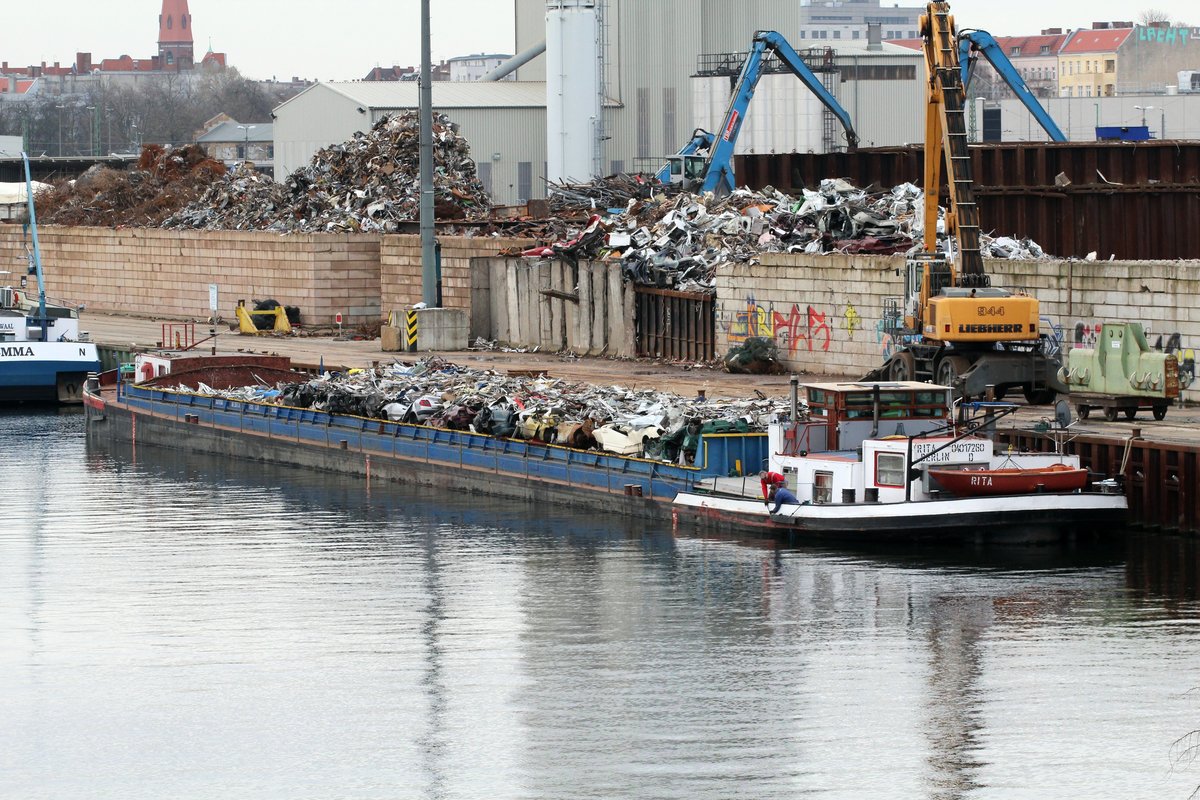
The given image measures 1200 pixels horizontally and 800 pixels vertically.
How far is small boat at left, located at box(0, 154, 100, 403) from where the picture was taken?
64438 millimetres

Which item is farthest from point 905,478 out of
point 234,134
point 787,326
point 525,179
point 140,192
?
point 234,134

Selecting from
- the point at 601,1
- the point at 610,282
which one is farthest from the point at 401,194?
the point at 610,282

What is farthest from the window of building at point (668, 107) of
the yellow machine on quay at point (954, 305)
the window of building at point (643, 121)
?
the yellow machine on quay at point (954, 305)

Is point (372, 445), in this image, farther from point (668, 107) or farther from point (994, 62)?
point (668, 107)

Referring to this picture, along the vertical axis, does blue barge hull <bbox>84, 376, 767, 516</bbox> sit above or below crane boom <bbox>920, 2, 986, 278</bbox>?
below

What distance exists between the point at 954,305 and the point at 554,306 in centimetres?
2150

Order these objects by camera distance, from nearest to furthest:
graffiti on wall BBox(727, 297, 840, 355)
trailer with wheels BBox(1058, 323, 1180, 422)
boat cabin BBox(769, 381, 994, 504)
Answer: boat cabin BBox(769, 381, 994, 504)
trailer with wheels BBox(1058, 323, 1180, 422)
graffiti on wall BBox(727, 297, 840, 355)

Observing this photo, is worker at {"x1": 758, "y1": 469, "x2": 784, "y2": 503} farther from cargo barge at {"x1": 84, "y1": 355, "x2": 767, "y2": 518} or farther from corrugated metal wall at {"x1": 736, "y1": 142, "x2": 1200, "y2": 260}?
corrugated metal wall at {"x1": 736, "y1": 142, "x2": 1200, "y2": 260}

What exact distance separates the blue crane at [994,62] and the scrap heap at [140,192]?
43.8m

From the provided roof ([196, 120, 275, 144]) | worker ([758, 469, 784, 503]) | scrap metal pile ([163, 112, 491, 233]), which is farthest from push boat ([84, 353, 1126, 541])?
roof ([196, 120, 275, 144])

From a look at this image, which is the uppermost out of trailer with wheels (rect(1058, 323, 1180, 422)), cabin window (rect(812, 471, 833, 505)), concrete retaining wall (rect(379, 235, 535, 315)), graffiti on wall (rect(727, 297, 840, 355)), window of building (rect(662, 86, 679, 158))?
window of building (rect(662, 86, 679, 158))

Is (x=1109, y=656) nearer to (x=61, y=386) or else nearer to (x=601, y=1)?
(x=61, y=386)

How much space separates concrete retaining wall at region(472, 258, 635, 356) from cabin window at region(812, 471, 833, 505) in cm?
2352

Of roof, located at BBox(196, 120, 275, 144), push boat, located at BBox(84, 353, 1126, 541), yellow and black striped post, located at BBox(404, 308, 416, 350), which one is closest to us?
push boat, located at BBox(84, 353, 1126, 541)
